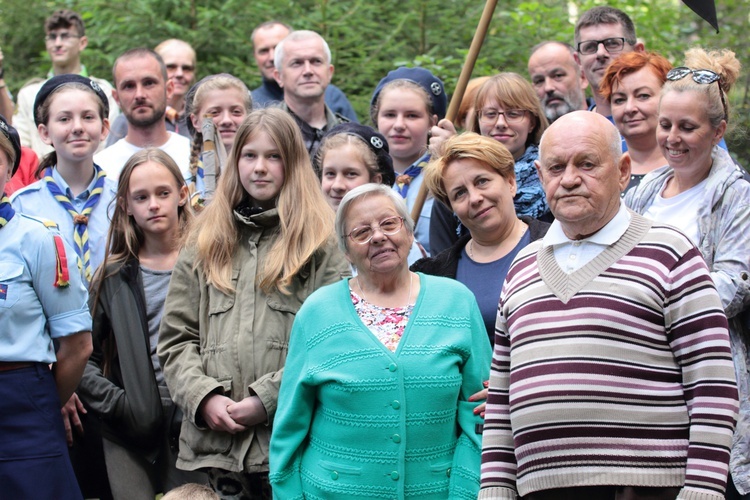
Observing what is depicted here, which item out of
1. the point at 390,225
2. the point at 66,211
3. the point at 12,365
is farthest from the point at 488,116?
the point at 12,365

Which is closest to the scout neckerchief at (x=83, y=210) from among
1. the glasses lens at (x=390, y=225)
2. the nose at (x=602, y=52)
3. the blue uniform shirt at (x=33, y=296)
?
the blue uniform shirt at (x=33, y=296)

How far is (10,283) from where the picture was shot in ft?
15.3

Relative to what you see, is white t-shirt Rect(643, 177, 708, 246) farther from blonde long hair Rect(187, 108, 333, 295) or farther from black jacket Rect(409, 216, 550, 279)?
blonde long hair Rect(187, 108, 333, 295)

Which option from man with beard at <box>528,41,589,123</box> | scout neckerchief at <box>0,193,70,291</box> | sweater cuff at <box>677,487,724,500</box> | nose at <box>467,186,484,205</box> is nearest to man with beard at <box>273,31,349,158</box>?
man with beard at <box>528,41,589,123</box>

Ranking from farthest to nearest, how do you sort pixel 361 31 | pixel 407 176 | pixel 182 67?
1. pixel 361 31
2. pixel 182 67
3. pixel 407 176

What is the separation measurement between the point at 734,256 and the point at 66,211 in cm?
371

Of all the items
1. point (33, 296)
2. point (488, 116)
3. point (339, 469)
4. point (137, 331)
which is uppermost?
point (488, 116)

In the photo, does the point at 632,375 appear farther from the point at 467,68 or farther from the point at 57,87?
the point at 57,87

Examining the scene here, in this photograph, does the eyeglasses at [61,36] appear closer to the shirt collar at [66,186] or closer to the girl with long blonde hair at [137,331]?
the shirt collar at [66,186]

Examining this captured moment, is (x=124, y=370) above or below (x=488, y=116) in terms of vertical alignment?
below

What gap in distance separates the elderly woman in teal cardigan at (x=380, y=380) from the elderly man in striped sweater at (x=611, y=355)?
0.60 m

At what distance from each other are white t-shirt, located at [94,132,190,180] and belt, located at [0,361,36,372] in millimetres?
2387

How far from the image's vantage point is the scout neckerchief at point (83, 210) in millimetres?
5930

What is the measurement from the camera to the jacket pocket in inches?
183
